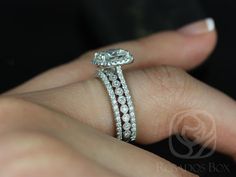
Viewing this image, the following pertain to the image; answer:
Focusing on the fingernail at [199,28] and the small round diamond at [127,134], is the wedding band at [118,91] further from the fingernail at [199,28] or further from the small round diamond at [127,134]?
the fingernail at [199,28]

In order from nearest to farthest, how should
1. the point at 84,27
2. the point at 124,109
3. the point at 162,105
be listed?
1. the point at 124,109
2. the point at 162,105
3. the point at 84,27

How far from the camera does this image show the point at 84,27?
65.0 inches

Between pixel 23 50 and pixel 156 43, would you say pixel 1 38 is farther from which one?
pixel 156 43

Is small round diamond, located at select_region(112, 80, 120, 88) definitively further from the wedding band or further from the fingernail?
the fingernail

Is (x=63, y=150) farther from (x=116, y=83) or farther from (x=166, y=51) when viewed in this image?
(x=166, y=51)

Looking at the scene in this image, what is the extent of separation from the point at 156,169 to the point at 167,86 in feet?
→ 0.87

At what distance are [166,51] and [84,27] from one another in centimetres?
39

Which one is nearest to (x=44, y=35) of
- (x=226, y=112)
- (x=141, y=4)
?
(x=141, y=4)

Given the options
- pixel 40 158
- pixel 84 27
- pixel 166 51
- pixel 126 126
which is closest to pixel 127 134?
pixel 126 126

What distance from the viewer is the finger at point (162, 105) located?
3.50 feet

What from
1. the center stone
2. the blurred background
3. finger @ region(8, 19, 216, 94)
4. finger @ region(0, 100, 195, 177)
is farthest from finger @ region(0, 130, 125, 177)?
the blurred background

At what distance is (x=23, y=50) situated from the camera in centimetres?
158

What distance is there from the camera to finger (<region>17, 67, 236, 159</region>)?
1.07m

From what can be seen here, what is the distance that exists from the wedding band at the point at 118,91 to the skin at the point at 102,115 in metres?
0.04
